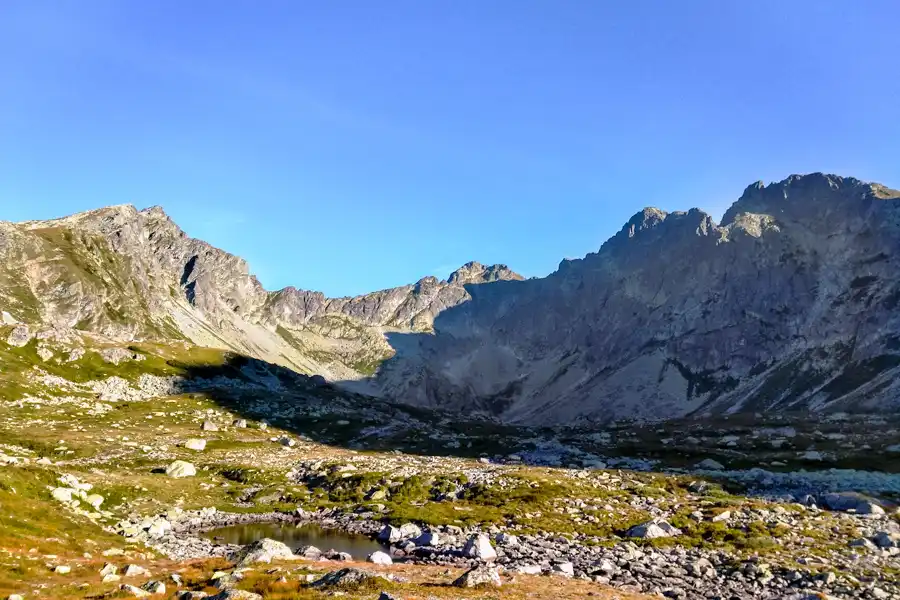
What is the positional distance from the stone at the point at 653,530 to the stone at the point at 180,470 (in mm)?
53234

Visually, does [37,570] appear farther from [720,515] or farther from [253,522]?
[720,515]

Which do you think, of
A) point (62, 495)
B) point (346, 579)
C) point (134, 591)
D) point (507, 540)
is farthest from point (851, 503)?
point (62, 495)

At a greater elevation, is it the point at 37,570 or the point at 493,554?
the point at 37,570

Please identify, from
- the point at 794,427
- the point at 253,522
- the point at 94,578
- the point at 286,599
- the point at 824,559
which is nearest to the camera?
the point at 286,599

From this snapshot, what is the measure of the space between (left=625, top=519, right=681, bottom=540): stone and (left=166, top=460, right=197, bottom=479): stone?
53.2 metres

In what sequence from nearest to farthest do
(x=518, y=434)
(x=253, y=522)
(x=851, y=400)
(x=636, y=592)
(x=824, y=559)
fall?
(x=636, y=592) < (x=824, y=559) < (x=253, y=522) < (x=518, y=434) < (x=851, y=400)

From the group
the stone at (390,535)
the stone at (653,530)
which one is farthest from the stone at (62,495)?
the stone at (653,530)

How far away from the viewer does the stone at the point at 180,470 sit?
71438 mm

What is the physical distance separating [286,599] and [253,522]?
38806mm

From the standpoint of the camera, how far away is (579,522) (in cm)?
5034

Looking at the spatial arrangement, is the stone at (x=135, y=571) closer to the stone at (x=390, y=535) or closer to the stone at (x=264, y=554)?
the stone at (x=264, y=554)

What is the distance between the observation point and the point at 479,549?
39562mm

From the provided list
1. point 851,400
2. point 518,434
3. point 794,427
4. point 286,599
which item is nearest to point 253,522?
point 286,599

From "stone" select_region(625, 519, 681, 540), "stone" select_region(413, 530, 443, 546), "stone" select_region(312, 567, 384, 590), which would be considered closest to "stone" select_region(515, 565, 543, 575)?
"stone" select_region(413, 530, 443, 546)
